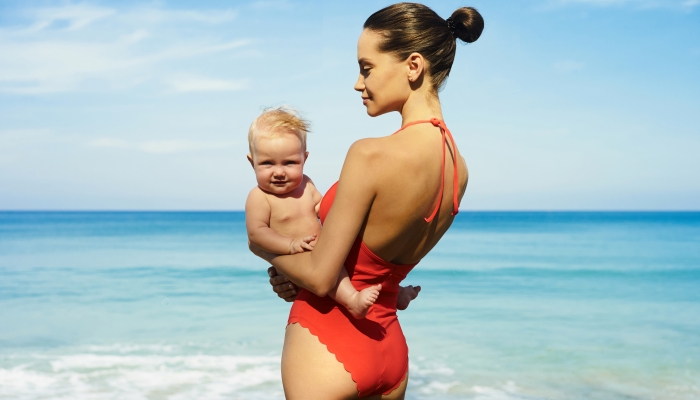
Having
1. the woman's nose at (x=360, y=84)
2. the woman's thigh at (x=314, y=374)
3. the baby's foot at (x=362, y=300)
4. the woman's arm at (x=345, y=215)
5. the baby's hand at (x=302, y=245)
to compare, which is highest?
the woman's nose at (x=360, y=84)

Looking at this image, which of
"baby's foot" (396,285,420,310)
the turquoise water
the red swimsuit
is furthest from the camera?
the turquoise water

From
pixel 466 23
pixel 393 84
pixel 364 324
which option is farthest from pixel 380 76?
pixel 364 324

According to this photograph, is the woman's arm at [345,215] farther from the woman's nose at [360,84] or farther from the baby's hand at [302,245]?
the woman's nose at [360,84]

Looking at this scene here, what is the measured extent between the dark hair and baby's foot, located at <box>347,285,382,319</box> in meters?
0.73

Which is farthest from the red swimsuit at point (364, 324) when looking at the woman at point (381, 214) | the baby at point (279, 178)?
the baby at point (279, 178)

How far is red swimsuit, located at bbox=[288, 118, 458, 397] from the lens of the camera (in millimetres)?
2215

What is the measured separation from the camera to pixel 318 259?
2.14 meters

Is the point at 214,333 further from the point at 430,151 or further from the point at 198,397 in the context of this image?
the point at 430,151

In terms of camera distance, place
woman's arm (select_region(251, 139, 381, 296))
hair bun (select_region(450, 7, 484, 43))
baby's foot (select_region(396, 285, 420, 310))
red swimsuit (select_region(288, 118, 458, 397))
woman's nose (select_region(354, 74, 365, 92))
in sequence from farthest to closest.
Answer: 1. baby's foot (select_region(396, 285, 420, 310))
2. hair bun (select_region(450, 7, 484, 43))
3. woman's nose (select_region(354, 74, 365, 92))
4. red swimsuit (select_region(288, 118, 458, 397))
5. woman's arm (select_region(251, 139, 381, 296))

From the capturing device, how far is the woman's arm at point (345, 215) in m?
2.08

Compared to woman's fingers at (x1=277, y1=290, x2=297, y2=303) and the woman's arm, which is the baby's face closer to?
woman's fingers at (x1=277, y1=290, x2=297, y2=303)

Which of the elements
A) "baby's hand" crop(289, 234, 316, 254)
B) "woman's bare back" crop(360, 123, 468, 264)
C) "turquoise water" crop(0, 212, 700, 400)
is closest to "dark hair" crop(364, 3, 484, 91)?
"woman's bare back" crop(360, 123, 468, 264)

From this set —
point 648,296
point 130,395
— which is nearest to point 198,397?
point 130,395

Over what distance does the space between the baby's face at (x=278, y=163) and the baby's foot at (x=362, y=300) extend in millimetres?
647
